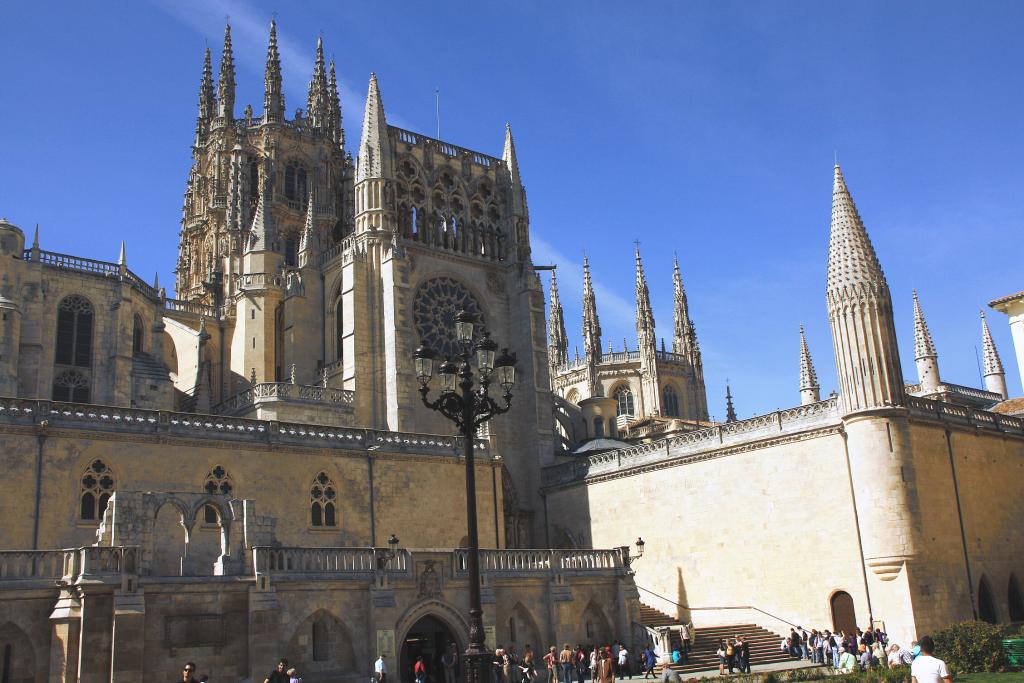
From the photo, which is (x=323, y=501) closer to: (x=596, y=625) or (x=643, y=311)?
(x=596, y=625)

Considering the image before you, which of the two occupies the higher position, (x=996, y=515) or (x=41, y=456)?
(x=41, y=456)

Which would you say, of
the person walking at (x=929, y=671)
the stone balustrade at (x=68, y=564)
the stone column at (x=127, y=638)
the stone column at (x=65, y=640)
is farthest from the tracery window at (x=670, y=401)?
the person walking at (x=929, y=671)

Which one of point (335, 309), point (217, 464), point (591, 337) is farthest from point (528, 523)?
point (591, 337)

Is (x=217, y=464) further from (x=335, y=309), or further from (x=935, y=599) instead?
(x=935, y=599)

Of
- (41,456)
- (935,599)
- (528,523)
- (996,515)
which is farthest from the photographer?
(528,523)

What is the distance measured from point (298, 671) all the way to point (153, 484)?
24.7ft

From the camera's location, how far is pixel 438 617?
80.0 ft

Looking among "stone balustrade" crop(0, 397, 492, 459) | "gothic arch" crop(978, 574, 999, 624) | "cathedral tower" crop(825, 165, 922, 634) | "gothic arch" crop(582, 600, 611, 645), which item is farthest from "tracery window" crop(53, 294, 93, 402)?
"gothic arch" crop(978, 574, 999, 624)

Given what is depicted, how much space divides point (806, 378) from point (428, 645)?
31.1m

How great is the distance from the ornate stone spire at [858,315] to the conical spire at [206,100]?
43.9 meters

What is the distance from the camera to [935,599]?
26.9 m

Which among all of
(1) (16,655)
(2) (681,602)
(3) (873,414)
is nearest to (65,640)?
(1) (16,655)

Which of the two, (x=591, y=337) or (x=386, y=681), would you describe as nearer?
(x=386, y=681)

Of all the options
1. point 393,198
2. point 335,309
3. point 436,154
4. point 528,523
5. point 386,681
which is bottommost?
point 386,681
